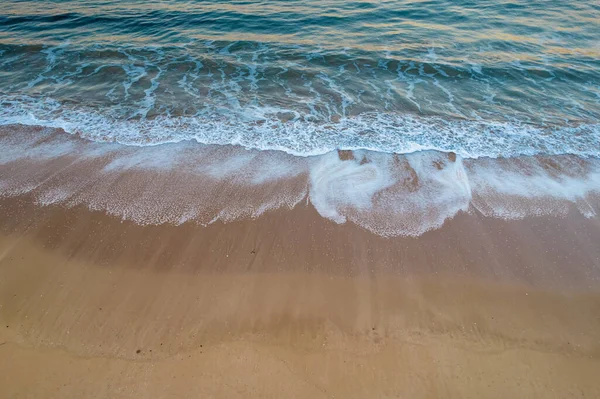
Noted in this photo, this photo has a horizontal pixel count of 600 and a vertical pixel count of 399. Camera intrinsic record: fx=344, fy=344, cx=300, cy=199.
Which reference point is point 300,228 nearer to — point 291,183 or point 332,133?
point 291,183

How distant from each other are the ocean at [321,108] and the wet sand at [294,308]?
2.21 feet

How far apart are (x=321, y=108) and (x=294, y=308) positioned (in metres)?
7.11

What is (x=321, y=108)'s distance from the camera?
10.9 meters

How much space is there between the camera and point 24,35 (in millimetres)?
16547

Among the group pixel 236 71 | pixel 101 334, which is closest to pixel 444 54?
pixel 236 71

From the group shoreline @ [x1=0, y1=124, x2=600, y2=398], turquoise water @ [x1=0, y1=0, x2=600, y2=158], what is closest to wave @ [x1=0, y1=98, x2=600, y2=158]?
A: turquoise water @ [x1=0, y1=0, x2=600, y2=158]

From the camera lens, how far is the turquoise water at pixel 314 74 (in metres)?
9.80

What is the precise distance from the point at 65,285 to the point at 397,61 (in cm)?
1329

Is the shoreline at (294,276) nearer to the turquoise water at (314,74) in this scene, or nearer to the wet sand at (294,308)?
the wet sand at (294,308)

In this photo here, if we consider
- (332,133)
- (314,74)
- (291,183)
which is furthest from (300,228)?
(314,74)

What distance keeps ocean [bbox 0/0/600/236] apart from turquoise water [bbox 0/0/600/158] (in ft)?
0.24

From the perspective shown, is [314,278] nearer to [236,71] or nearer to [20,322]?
[20,322]

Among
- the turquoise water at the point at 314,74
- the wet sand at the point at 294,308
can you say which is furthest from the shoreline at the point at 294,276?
the turquoise water at the point at 314,74

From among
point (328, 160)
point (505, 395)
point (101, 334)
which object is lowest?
point (505, 395)
